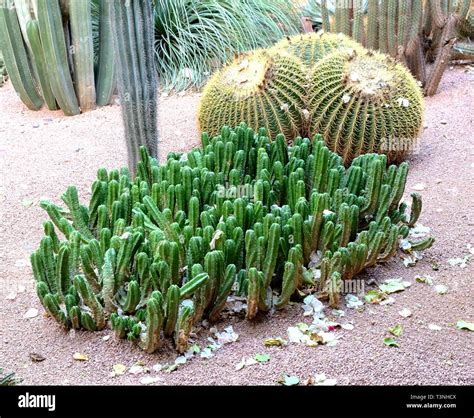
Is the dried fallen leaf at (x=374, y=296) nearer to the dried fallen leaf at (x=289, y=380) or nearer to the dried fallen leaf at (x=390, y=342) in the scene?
the dried fallen leaf at (x=390, y=342)

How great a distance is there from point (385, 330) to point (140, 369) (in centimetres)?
110

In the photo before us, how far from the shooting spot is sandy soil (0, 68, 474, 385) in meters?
3.08

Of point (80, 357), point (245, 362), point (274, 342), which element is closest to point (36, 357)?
point (80, 357)

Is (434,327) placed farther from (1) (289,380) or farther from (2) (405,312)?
(1) (289,380)

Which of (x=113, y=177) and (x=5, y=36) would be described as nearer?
(x=113, y=177)

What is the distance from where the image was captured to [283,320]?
138 inches

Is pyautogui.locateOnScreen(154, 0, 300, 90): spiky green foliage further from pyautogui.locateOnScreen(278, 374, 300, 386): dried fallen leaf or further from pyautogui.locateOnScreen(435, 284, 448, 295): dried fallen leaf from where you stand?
pyautogui.locateOnScreen(278, 374, 300, 386): dried fallen leaf

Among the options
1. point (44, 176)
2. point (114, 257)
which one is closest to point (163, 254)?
point (114, 257)

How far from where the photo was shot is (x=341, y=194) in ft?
13.1

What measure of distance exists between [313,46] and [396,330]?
3.14 metres

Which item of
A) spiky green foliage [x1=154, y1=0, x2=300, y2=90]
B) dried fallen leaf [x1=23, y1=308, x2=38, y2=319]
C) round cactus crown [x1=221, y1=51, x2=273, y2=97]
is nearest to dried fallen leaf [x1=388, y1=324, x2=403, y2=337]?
dried fallen leaf [x1=23, y1=308, x2=38, y2=319]

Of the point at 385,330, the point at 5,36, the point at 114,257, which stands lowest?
the point at 385,330

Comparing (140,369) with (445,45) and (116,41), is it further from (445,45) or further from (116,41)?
(445,45)

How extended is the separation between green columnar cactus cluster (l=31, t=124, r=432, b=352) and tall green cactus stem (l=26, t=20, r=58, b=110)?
318 centimetres
